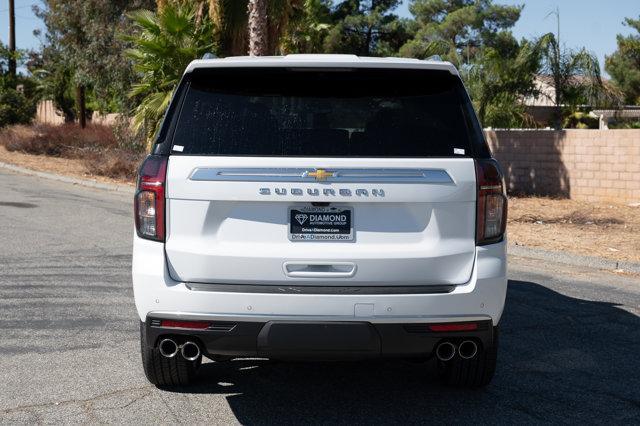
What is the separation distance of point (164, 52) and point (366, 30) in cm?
3853

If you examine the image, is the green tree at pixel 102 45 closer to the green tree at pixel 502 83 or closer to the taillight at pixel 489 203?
the green tree at pixel 502 83

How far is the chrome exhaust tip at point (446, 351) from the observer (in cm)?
488

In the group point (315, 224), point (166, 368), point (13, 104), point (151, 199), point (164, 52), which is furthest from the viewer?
point (13, 104)

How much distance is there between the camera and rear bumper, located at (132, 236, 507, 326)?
14.9 ft

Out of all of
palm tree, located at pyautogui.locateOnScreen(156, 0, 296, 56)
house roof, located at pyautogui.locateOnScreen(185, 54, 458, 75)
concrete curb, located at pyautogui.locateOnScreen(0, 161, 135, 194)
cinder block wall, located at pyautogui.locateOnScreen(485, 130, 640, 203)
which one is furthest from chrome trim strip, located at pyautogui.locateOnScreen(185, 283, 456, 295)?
concrete curb, located at pyautogui.locateOnScreen(0, 161, 135, 194)

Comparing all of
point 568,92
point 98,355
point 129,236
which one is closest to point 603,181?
point 568,92

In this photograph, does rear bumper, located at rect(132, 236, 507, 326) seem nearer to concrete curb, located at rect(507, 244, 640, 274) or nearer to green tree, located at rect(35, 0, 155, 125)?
concrete curb, located at rect(507, 244, 640, 274)

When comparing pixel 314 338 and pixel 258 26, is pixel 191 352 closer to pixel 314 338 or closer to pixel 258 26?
pixel 314 338

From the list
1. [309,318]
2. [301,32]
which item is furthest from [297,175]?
[301,32]

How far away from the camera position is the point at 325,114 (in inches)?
189

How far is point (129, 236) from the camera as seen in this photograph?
12555 mm

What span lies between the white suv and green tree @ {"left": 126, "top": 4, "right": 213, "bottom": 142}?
1324cm

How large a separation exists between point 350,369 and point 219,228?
1.90 metres

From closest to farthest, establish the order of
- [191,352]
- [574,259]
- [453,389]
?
[191,352] < [453,389] < [574,259]
